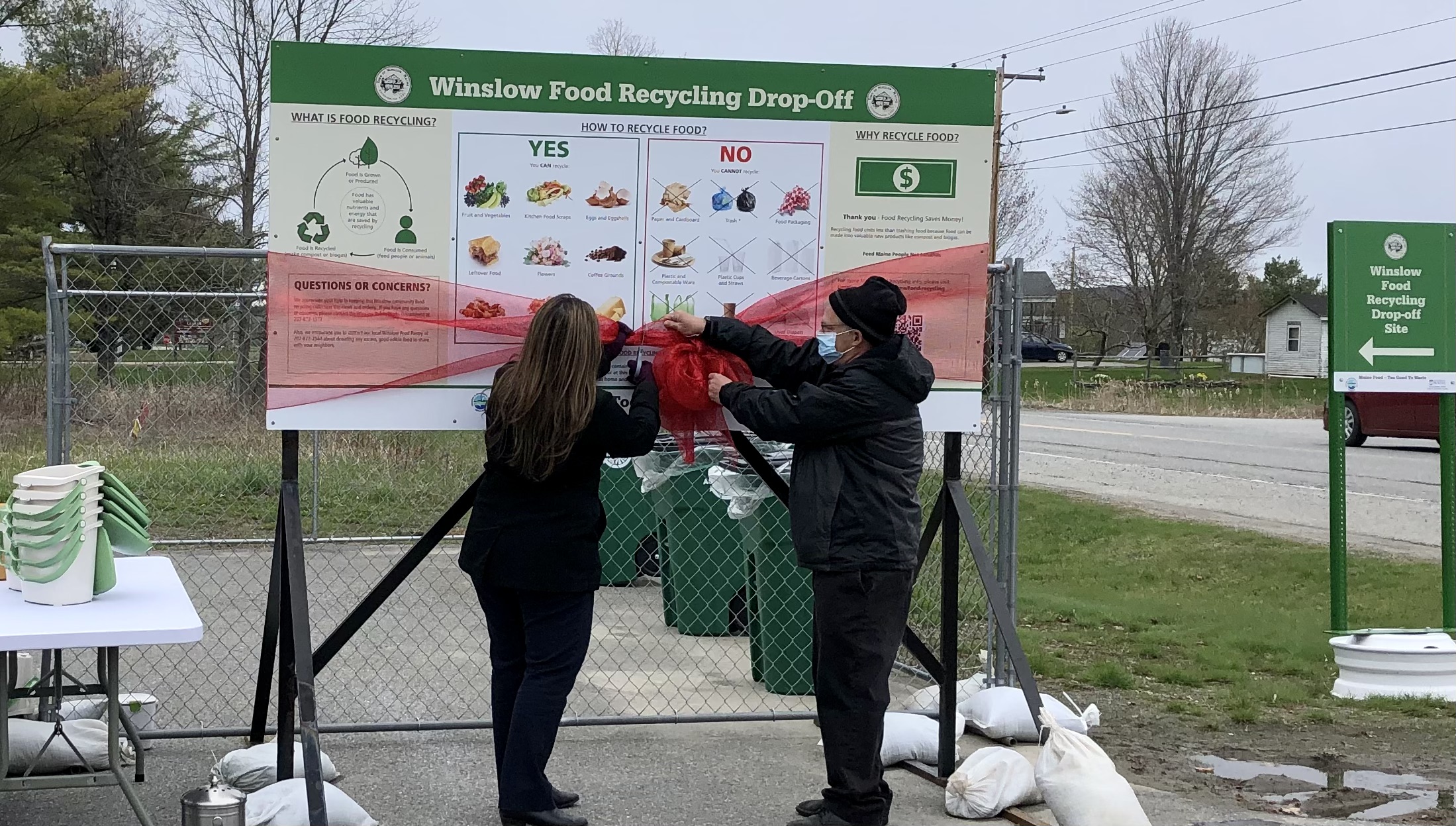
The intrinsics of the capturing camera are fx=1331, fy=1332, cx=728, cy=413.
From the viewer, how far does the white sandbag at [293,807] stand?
3994mm

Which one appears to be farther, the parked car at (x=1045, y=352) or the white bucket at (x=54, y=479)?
the parked car at (x=1045, y=352)

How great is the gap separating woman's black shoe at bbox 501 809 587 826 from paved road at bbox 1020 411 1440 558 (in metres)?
8.46

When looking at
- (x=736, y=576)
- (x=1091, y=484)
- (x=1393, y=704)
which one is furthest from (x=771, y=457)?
(x=1091, y=484)

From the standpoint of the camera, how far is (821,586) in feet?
13.7

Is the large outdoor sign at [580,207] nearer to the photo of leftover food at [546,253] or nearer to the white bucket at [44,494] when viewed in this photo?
the photo of leftover food at [546,253]

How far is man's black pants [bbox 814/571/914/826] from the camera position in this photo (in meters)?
4.14

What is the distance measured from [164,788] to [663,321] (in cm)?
237

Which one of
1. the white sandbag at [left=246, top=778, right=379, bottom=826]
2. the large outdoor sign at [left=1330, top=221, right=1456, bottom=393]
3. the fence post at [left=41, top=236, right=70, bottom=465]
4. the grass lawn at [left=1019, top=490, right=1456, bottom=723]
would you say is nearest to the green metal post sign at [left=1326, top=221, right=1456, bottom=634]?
the large outdoor sign at [left=1330, top=221, right=1456, bottom=393]

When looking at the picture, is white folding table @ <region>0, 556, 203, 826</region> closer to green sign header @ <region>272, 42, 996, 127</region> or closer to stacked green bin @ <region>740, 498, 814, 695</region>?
green sign header @ <region>272, 42, 996, 127</region>

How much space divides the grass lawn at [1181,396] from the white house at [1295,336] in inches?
428

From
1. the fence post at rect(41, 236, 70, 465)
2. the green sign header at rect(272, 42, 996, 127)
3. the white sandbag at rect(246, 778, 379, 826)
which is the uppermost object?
the green sign header at rect(272, 42, 996, 127)

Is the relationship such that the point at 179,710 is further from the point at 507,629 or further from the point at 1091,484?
the point at 1091,484

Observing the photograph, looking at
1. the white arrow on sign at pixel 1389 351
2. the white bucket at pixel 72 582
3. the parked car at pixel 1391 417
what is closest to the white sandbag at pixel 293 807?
the white bucket at pixel 72 582

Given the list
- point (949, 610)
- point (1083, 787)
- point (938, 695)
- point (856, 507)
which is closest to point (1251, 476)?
point (938, 695)
